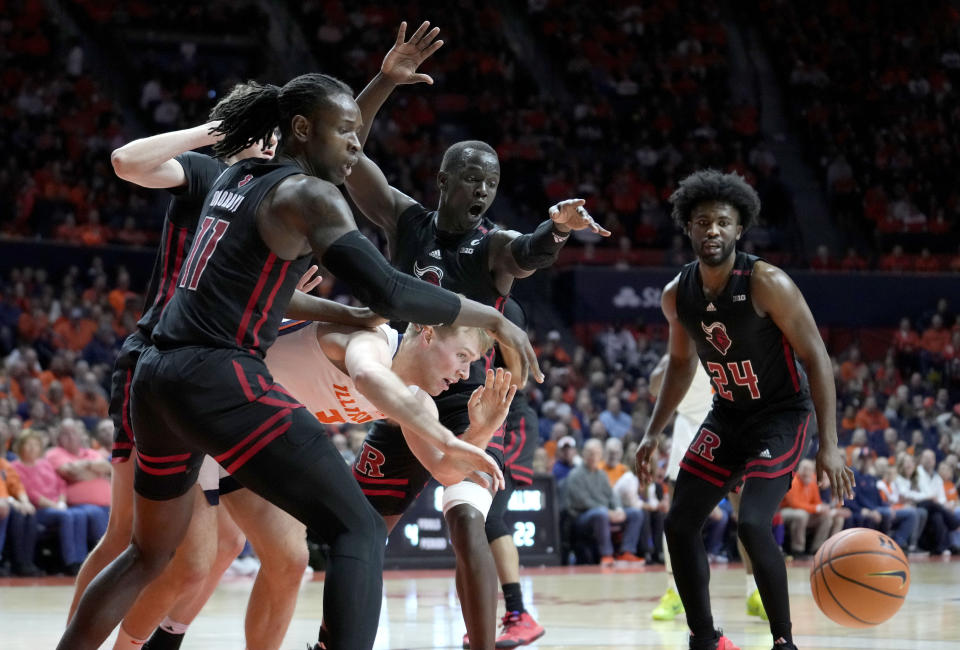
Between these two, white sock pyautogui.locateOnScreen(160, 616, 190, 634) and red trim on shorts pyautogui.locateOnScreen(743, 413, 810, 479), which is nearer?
white sock pyautogui.locateOnScreen(160, 616, 190, 634)

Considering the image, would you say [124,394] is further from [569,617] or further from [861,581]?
[569,617]

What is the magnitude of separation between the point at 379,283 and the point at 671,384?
293 centimetres

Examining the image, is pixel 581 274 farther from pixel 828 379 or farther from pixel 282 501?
pixel 282 501

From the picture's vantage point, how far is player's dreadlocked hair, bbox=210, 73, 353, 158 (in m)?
3.95

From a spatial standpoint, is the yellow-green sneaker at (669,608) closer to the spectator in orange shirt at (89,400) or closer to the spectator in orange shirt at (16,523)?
the spectator in orange shirt at (16,523)

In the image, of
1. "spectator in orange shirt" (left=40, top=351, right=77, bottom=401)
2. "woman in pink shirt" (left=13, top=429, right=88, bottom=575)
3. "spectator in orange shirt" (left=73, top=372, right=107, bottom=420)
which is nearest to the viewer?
"woman in pink shirt" (left=13, top=429, right=88, bottom=575)

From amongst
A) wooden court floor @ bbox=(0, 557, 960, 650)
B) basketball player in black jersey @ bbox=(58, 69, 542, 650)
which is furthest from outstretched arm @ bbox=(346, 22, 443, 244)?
wooden court floor @ bbox=(0, 557, 960, 650)

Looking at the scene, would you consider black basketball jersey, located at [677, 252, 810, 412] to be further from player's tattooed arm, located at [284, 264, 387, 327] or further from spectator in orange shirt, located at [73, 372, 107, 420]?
spectator in orange shirt, located at [73, 372, 107, 420]

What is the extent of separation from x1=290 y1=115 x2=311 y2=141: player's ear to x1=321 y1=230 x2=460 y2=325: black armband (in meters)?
0.46

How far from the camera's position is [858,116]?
25500mm

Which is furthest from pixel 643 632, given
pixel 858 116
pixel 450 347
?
pixel 858 116

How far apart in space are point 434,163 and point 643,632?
1482cm

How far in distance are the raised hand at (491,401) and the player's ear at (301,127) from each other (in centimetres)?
97

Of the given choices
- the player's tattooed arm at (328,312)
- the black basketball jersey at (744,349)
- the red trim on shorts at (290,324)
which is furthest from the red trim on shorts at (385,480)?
the black basketball jersey at (744,349)
